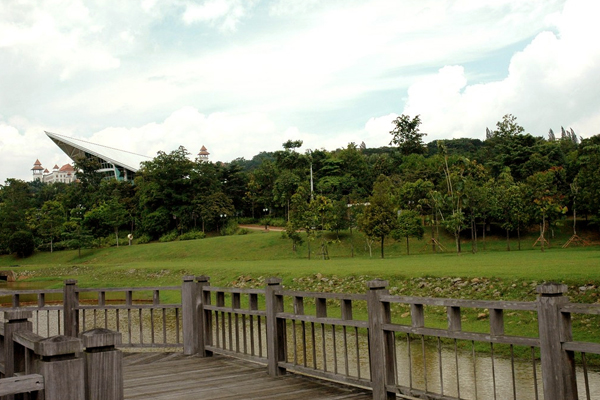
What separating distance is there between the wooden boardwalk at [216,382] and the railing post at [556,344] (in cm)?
220

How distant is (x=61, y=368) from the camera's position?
9.61ft

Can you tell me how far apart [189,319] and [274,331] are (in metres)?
2.18

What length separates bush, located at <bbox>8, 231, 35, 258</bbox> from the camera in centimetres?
6047

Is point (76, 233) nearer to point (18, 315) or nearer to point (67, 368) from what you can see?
point (18, 315)

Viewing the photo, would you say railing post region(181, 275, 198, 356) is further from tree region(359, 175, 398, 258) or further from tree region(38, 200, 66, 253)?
tree region(38, 200, 66, 253)

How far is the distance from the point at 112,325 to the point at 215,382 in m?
13.4

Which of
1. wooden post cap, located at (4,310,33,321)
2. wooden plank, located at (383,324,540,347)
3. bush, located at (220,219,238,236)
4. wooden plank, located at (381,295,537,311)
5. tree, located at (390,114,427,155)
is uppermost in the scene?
tree, located at (390,114,427,155)

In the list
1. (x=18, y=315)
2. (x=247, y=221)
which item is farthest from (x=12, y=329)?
(x=247, y=221)

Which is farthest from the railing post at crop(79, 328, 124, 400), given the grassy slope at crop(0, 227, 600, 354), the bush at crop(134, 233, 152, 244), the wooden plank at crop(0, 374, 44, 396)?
the bush at crop(134, 233, 152, 244)

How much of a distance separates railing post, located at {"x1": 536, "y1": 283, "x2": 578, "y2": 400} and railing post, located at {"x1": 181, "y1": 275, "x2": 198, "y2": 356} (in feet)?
19.3

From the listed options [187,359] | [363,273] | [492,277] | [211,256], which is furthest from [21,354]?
[211,256]

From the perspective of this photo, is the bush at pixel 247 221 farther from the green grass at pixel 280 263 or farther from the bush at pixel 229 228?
the green grass at pixel 280 263

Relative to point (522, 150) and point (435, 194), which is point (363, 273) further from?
point (522, 150)

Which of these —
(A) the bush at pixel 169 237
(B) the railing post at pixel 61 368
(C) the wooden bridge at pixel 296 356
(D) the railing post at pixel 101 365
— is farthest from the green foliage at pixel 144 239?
(B) the railing post at pixel 61 368
